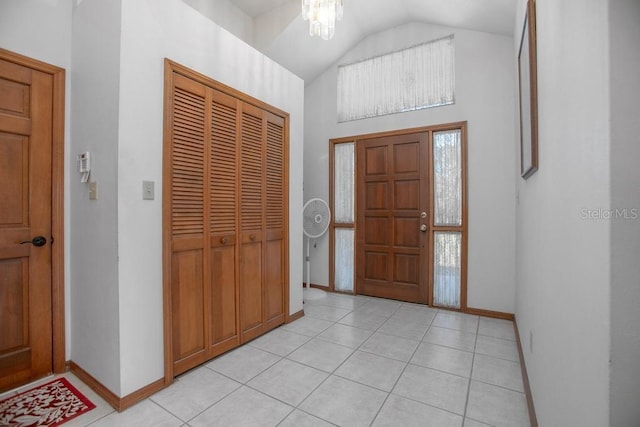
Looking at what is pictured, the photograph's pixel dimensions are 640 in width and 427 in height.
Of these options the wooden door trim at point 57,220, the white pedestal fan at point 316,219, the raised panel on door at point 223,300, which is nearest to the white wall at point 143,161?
the raised panel on door at point 223,300

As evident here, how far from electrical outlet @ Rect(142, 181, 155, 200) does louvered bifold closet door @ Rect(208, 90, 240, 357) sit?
44 cm

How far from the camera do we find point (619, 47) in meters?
0.72

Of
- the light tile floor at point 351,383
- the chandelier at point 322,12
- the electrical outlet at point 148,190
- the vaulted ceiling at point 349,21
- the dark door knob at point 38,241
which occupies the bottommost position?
the light tile floor at point 351,383

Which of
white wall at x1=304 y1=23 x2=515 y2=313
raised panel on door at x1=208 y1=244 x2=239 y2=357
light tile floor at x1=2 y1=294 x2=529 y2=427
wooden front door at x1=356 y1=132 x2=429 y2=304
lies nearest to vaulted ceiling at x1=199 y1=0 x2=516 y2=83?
white wall at x1=304 y1=23 x2=515 y2=313

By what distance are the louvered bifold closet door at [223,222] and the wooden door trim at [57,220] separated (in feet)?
3.50

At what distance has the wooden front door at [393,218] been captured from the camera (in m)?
3.76

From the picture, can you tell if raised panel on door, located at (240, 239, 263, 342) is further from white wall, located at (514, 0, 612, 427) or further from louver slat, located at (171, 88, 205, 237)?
white wall, located at (514, 0, 612, 427)

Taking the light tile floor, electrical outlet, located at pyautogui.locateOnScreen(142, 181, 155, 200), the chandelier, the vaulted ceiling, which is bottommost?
the light tile floor

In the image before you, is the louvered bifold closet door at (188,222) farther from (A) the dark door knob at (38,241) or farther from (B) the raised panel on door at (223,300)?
(A) the dark door knob at (38,241)

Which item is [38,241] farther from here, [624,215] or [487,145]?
[487,145]

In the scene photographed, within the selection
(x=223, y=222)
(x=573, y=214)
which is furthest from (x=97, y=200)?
(x=573, y=214)

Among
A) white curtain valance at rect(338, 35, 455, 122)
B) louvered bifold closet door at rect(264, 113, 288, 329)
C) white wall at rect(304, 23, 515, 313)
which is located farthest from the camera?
white curtain valance at rect(338, 35, 455, 122)

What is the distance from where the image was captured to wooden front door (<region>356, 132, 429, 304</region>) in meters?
3.76

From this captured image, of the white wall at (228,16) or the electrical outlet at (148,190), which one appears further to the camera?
the white wall at (228,16)
